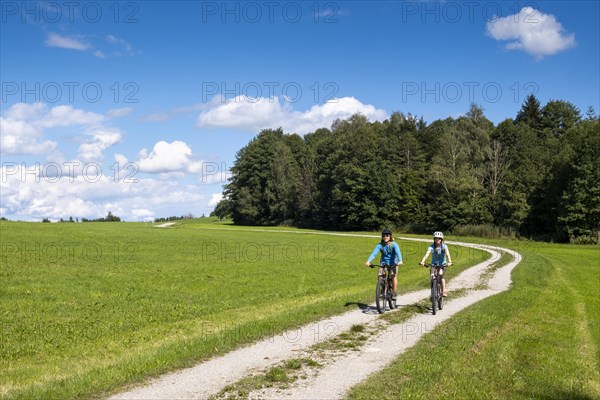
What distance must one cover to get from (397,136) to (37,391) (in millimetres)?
104689

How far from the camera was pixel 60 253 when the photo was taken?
3525cm

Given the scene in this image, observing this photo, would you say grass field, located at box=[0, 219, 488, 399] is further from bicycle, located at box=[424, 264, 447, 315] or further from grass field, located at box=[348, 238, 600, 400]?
grass field, located at box=[348, 238, 600, 400]

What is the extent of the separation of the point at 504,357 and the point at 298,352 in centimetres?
458

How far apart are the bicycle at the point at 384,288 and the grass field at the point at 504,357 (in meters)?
2.14

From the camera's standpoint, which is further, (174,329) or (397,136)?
(397,136)

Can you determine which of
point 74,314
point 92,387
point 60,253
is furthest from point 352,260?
point 92,387

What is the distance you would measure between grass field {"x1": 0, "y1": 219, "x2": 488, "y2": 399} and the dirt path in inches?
20.7

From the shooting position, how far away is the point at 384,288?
16438 mm

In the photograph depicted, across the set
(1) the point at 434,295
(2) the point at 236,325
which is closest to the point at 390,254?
(1) the point at 434,295

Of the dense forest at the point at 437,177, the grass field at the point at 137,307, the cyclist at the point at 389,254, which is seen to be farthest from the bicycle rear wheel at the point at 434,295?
the dense forest at the point at 437,177

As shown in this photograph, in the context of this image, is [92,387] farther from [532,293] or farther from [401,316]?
[532,293]

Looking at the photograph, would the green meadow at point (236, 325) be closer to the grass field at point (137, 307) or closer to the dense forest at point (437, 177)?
the grass field at point (137, 307)

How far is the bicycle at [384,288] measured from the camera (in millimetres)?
16016

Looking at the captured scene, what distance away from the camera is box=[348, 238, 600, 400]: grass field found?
917 centimetres
